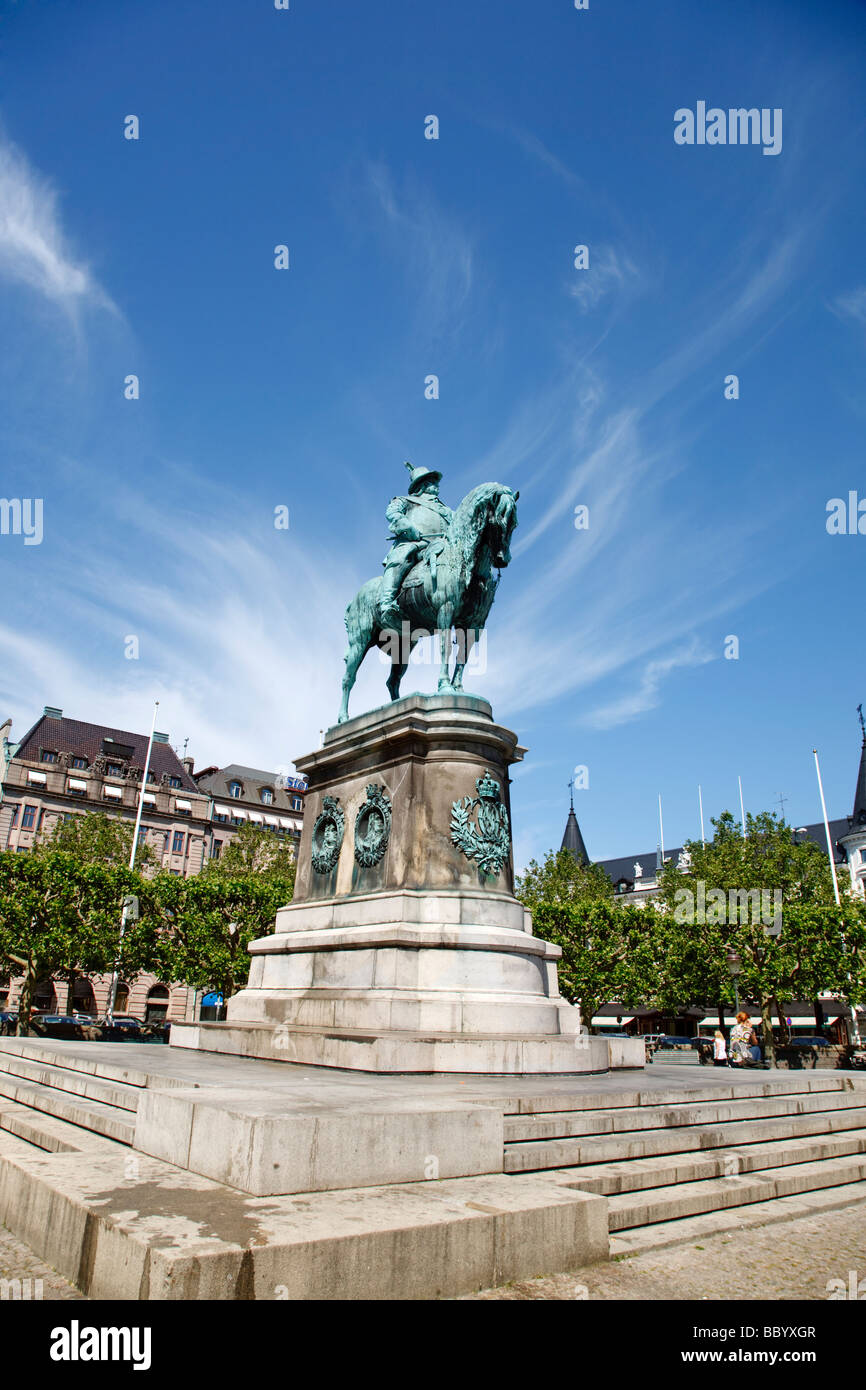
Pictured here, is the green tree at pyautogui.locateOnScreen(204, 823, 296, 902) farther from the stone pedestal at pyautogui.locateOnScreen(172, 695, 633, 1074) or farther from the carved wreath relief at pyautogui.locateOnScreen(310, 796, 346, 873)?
the stone pedestal at pyautogui.locateOnScreen(172, 695, 633, 1074)

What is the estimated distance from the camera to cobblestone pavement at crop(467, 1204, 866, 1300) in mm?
4707

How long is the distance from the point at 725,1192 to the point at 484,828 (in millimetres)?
7819

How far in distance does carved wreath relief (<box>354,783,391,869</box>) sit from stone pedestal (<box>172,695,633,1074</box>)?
0.03m

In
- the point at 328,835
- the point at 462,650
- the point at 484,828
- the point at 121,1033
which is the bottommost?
the point at 121,1033

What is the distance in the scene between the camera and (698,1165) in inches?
283

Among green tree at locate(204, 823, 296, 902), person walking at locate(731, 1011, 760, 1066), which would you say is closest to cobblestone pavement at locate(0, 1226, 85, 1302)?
person walking at locate(731, 1011, 760, 1066)

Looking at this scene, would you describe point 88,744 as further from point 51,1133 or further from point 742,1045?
point 51,1133

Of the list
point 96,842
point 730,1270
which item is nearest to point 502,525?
point 730,1270

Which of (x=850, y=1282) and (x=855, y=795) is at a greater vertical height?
(x=855, y=795)
